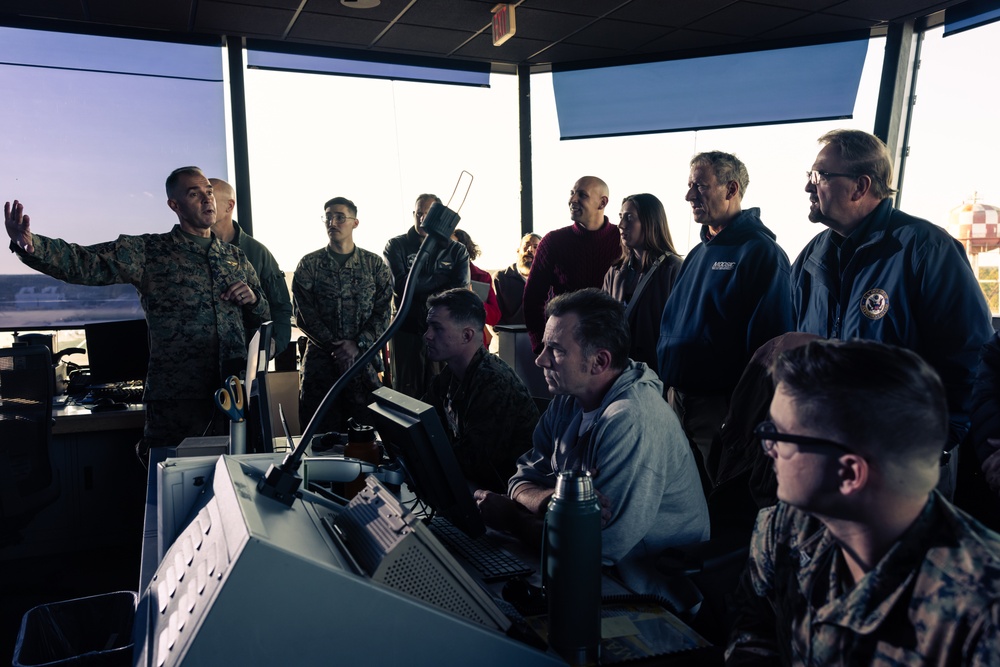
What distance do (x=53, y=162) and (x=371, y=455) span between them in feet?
11.2

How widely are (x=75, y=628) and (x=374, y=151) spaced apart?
3777mm

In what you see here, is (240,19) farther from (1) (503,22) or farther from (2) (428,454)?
(2) (428,454)

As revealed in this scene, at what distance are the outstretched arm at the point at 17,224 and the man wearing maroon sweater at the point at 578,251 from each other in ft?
7.04

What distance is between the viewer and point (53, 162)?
3973 mm

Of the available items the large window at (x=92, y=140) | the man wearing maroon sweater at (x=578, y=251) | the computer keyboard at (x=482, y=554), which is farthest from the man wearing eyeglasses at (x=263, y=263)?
the computer keyboard at (x=482, y=554)

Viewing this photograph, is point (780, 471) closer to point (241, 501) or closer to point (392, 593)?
point (392, 593)

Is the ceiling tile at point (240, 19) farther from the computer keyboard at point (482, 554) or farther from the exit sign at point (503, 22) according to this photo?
the computer keyboard at point (482, 554)

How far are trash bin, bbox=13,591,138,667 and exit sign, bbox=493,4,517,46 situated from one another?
3357 millimetres

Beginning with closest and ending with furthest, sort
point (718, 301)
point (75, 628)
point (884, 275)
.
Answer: point (75, 628) < point (884, 275) < point (718, 301)

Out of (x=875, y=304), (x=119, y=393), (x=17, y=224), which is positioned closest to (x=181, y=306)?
(x=17, y=224)

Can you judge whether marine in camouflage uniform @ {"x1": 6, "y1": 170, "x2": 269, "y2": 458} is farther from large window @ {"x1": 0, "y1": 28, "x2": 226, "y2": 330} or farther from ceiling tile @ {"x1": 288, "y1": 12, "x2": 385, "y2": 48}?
ceiling tile @ {"x1": 288, "y1": 12, "x2": 385, "y2": 48}

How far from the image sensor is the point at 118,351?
3637 mm

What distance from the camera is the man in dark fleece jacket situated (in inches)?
94.3

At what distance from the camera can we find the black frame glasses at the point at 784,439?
0.82m
